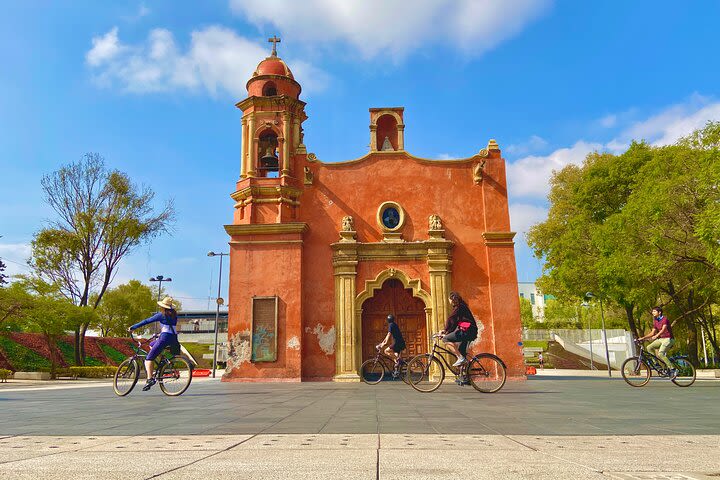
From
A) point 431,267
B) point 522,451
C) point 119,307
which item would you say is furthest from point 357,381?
point 119,307

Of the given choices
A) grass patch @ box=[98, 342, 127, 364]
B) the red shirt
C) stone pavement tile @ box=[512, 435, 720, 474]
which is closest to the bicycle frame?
the red shirt

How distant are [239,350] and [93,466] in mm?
16347

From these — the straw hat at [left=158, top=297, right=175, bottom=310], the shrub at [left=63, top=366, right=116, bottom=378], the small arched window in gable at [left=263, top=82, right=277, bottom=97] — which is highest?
the small arched window in gable at [left=263, top=82, right=277, bottom=97]

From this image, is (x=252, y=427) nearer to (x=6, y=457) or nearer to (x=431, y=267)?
(x=6, y=457)

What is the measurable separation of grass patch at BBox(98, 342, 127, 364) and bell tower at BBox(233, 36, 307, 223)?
29.0 metres

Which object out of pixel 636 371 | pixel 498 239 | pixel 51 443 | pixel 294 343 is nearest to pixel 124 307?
pixel 294 343

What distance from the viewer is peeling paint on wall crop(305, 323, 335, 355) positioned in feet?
63.7

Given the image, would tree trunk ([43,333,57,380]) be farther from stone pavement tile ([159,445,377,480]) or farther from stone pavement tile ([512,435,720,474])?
stone pavement tile ([512,435,720,474])

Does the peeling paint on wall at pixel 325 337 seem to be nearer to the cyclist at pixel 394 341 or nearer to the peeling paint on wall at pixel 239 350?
the peeling paint on wall at pixel 239 350

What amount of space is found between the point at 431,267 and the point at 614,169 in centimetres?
1540

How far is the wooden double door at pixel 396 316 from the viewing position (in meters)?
19.6

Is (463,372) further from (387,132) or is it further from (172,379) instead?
(387,132)

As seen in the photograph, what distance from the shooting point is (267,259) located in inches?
779

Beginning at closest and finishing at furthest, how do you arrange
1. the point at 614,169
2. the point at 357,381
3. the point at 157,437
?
1. the point at 157,437
2. the point at 357,381
3. the point at 614,169
